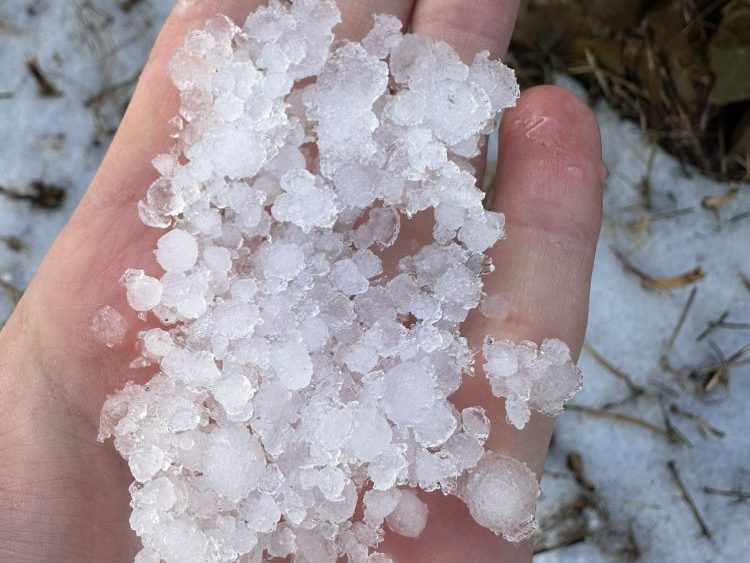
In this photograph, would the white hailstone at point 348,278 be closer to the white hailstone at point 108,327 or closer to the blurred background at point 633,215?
the white hailstone at point 108,327

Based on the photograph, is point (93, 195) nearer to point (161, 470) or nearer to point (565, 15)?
point (161, 470)

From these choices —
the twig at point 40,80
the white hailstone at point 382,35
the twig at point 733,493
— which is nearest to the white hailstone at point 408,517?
the white hailstone at point 382,35

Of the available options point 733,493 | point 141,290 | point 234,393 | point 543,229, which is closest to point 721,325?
point 733,493

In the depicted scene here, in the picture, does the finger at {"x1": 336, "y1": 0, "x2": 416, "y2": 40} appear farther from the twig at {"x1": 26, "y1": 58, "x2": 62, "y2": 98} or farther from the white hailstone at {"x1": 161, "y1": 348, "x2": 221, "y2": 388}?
the twig at {"x1": 26, "y1": 58, "x2": 62, "y2": 98}

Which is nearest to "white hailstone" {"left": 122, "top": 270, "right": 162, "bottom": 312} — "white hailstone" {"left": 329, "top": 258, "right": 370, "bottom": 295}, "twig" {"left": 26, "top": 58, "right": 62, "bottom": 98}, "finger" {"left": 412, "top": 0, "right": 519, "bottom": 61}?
"white hailstone" {"left": 329, "top": 258, "right": 370, "bottom": 295}

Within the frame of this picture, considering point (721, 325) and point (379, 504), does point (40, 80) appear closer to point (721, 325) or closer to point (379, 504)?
point (379, 504)

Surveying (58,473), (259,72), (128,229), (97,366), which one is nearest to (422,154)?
(259,72)
